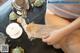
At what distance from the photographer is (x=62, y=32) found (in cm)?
81

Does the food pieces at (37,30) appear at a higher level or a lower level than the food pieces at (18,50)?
higher

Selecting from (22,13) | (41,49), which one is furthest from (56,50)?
(22,13)

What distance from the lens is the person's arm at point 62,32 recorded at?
0.78m

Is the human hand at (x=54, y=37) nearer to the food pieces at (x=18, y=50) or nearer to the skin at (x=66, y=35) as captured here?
the skin at (x=66, y=35)

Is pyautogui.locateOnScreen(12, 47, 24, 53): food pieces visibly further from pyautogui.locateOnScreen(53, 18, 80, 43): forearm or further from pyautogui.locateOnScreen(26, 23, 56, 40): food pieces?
pyautogui.locateOnScreen(53, 18, 80, 43): forearm

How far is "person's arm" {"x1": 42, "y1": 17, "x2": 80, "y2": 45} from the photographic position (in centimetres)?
78

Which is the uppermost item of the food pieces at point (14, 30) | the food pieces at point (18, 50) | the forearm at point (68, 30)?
the forearm at point (68, 30)

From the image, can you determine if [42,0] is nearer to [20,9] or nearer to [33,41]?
[20,9]

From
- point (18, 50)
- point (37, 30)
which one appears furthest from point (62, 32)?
point (18, 50)

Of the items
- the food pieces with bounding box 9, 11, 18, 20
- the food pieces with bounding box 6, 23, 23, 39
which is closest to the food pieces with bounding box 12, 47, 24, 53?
the food pieces with bounding box 6, 23, 23, 39

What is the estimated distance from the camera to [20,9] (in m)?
1.04

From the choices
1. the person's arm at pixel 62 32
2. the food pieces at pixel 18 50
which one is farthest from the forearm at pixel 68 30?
the food pieces at pixel 18 50

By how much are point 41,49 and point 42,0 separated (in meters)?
0.31

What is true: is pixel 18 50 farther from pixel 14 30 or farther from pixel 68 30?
pixel 68 30
